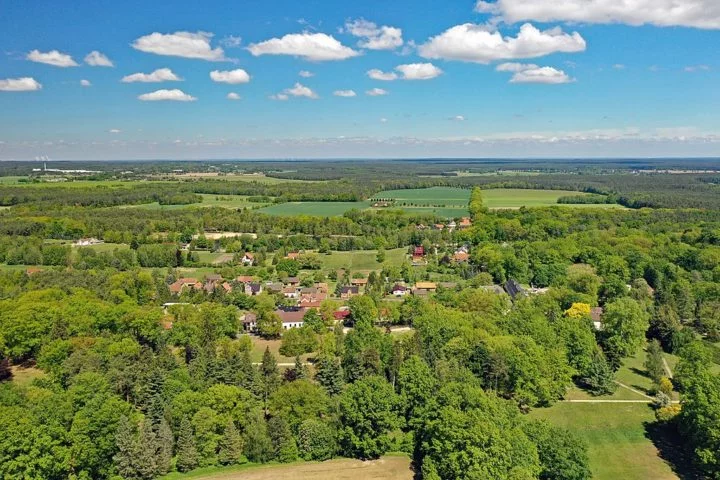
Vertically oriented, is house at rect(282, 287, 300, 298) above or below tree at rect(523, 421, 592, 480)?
below

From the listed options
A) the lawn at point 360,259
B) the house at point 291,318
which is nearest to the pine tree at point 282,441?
the house at point 291,318

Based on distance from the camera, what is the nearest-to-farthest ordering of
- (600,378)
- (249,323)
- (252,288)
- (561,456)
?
1. (561,456)
2. (600,378)
3. (249,323)
4. (252,288)

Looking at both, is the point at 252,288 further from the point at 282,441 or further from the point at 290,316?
the point at 282,441

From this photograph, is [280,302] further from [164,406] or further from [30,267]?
[30,267]

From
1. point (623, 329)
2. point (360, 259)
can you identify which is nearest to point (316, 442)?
point (623, 329)

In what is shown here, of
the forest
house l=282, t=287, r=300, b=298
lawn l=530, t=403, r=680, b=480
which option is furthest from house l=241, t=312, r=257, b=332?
lawn l=530, t=403, r=680, b=480

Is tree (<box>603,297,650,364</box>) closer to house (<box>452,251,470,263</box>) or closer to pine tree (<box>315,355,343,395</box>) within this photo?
pine tree (<box>315,355,343,395</box>)
